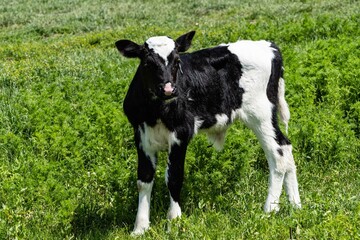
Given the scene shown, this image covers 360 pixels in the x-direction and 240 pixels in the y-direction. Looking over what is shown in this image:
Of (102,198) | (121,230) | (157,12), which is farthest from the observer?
(157,12)

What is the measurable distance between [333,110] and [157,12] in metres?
17.9

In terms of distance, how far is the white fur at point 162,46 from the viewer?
20.6 feet

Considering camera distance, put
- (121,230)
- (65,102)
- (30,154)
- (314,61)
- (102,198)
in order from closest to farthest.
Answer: (121,230) < (102,198) < (30,154) < (65,102) < (314,61)

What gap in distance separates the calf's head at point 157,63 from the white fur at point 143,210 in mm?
1021

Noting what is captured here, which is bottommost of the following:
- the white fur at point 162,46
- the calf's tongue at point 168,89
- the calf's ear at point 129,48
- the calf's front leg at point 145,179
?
the calf's front leg at point 145,179

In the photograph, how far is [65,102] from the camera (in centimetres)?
963

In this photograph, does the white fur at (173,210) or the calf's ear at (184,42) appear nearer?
the calf's ear at (184,42)

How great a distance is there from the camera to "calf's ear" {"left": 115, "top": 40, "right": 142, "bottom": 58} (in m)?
6.43

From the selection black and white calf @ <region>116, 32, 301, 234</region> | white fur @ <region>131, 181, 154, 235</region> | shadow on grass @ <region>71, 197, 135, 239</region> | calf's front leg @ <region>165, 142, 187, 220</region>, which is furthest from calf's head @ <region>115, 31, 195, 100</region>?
shadow on grass @ <region>71, 197, 135, 239</region>

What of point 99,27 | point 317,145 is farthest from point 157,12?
point 317,145

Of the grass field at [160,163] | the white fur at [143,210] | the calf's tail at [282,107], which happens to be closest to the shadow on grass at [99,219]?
the grass field at [160,163]

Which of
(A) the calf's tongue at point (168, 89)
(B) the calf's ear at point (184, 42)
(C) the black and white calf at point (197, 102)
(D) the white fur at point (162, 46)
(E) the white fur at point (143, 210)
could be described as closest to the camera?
(A) the calf's tongue at point (168, 89)

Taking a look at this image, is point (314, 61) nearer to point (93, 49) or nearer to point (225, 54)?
point (225, 54)

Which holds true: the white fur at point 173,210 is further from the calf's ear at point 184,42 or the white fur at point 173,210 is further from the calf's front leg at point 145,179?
the calf's ear at point 184,42
